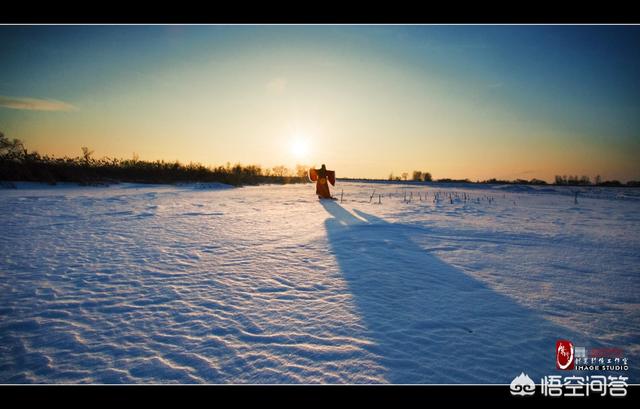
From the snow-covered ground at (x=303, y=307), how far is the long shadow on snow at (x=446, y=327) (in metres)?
0.01

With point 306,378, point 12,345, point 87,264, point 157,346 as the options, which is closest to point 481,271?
point 306,378

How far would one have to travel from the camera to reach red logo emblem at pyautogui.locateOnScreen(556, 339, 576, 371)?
1.94 metres

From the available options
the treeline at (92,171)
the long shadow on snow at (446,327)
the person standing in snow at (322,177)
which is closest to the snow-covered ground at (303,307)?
the long shadow on snow at (446,327)

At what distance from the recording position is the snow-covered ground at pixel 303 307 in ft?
6.05

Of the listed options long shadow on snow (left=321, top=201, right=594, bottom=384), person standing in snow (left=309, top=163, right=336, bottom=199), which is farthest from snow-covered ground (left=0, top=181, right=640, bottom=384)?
person standing in snow (left=309, top=163, right=336, bottom=199)

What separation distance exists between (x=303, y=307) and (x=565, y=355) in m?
2.31

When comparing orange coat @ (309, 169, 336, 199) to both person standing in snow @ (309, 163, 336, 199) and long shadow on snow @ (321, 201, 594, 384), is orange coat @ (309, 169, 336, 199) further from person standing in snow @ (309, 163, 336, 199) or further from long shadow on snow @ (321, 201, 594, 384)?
long shadow on snow @ (321, 201, 594, 384)

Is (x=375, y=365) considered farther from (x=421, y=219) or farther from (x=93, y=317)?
(x=421, y=219)

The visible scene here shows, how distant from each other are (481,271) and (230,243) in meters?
4.70

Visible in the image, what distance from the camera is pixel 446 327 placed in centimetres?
229

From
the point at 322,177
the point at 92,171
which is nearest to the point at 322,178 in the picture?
the point at 322,177

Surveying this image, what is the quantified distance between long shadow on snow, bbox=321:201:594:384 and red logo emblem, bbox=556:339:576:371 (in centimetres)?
4

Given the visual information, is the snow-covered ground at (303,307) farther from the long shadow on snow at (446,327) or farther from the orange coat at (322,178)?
the orange coat at (322,178)

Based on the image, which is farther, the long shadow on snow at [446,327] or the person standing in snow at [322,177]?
the person standing in snow at [322,177]
